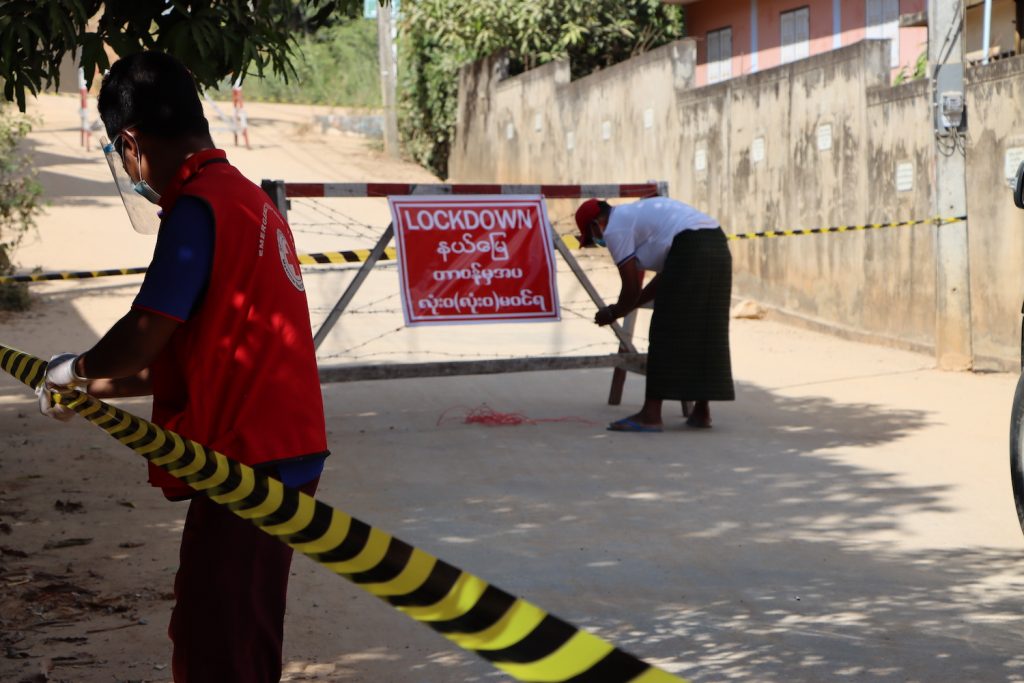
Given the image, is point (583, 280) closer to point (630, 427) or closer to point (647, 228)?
point (647, 228)

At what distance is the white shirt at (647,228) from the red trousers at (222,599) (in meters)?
5.99

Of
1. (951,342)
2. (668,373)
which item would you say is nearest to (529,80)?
(951,342)

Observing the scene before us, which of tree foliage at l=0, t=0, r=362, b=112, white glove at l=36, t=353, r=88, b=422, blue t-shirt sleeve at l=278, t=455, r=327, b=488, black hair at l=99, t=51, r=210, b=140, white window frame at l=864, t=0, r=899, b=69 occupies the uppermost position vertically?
white window frame at l=864, t=0, r=899, b=69

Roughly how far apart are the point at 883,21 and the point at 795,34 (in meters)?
2.05

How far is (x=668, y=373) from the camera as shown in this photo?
8.84 meters

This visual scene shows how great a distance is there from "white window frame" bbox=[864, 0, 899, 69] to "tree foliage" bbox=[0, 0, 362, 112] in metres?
16.6

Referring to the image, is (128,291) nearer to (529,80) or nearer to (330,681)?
(529,80)

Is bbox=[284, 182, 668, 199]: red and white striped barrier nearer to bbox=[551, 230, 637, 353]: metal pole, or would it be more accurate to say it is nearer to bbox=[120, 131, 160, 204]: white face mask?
bbox=[551, 230, 637, 353]: metal pole

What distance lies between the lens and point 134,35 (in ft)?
17.5

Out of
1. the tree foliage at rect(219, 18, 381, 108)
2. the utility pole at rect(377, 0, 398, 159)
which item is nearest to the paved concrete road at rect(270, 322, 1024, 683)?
the utility pole at rect(377, 0, 398, 159)

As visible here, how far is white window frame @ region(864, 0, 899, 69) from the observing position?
20.9 metres

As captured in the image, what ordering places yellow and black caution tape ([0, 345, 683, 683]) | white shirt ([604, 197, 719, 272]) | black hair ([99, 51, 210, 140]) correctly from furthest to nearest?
white shirt ([604, 197, 719, 272]) → black hair ([99, 51, 210, 140]) → yellow and black caution tape ([0, 345, 683, 683])

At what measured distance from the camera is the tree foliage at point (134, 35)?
504 cm

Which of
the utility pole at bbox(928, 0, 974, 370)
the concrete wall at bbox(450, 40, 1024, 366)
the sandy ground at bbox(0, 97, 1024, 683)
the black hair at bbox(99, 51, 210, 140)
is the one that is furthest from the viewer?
the concrete wall at bbox(450, 40, 1024, 366)
